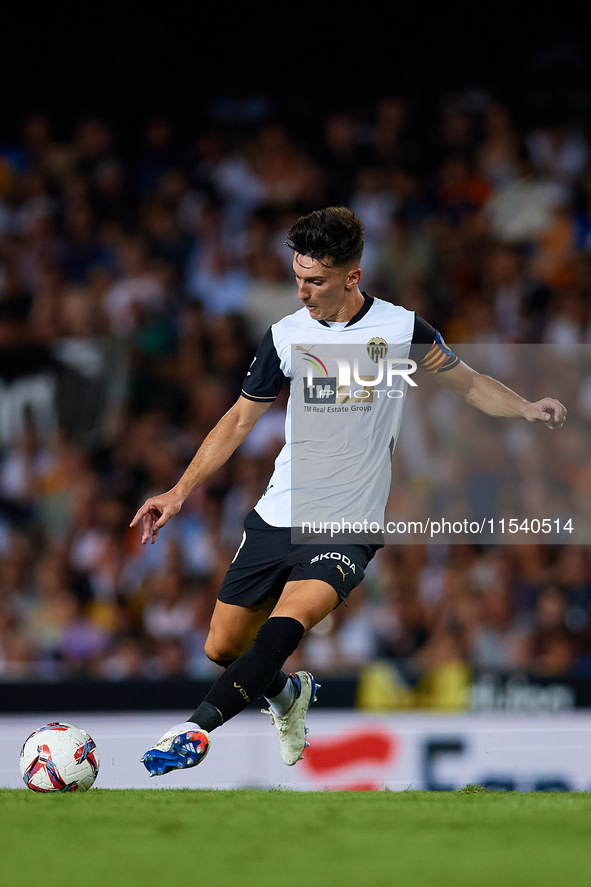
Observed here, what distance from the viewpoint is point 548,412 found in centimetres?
456

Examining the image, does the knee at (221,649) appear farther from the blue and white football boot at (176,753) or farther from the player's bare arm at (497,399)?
the player's bare arm at (497,399)

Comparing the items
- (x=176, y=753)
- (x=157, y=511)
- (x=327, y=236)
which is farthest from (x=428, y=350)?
(x=176, y=753)

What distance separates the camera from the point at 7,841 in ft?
10.3

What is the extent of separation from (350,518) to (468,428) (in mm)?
4101

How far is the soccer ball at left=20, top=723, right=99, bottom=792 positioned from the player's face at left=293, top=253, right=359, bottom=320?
2214mm

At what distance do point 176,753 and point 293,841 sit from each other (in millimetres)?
738

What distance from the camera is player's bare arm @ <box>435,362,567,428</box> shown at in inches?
179

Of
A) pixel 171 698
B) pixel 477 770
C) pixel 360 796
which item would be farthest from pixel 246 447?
pixel 360 796

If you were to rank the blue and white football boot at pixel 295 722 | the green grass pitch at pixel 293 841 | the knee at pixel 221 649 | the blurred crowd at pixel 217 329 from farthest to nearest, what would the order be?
the blurred crowd at pixel 217 329 < the blue and white football boot at pixel 295 722 < the knee at pixel 221 649 < the green grass pitch at pixel 293 841

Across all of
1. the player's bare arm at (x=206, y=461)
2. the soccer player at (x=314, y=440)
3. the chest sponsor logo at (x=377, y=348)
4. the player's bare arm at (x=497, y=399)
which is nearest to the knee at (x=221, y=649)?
the soccer player at (x=314, y=440)

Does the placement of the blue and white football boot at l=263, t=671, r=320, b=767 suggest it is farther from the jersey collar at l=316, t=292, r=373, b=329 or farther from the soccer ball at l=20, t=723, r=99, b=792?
the jersey collar at l=316, t=292, r=373, b=329

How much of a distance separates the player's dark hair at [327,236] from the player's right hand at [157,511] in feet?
3.98

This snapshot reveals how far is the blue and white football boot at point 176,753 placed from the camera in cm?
Result: 370

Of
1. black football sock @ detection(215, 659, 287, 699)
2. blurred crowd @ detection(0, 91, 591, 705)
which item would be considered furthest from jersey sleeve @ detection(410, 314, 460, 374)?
blurred crowd @ detection(0, 91, 591, 705)
